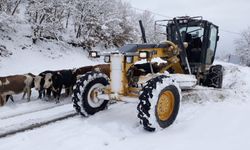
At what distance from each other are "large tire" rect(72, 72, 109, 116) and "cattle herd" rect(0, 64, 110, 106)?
2.26 m

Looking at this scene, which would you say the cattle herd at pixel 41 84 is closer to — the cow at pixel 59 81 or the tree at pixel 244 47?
the cow at pixel 59 81

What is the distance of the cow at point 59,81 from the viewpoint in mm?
9227

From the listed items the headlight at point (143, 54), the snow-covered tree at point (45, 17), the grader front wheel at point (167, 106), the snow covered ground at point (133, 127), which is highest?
the snow-covered tree at point (45, 17)

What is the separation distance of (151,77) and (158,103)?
82cm

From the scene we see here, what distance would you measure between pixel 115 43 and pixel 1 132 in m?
20.3

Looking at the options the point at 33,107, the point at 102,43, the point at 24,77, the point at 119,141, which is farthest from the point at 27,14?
the point at 119,141

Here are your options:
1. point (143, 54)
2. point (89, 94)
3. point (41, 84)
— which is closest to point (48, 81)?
point (41, 84)

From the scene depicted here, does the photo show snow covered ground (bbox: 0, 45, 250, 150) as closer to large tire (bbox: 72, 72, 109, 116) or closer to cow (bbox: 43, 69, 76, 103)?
large tire (bbox: 72, 72, 109, 116)

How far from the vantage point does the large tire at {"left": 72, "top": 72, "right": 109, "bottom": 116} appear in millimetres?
6895

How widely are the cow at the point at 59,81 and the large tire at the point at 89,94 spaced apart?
89.0 inches

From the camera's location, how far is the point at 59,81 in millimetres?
9406

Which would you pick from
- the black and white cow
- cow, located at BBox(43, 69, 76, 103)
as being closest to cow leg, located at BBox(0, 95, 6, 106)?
the black and white cow

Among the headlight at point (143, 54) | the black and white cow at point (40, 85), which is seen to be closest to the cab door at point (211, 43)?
the headlight at point (143, 54)

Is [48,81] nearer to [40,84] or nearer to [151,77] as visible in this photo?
[40,84]
